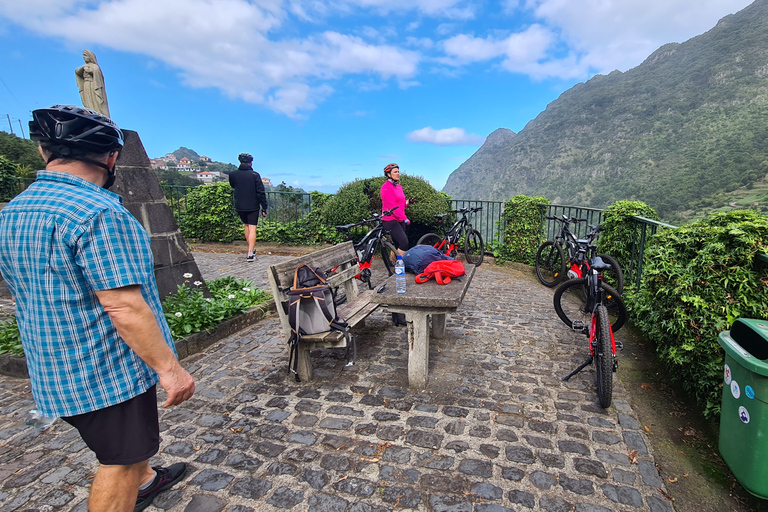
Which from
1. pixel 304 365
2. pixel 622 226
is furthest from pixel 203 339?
pixel 622 226

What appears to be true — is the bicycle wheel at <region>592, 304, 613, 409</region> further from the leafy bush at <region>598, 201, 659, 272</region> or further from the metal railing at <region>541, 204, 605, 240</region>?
the metal railing at <region>541, 204, 605, 240</region>

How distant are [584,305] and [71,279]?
5.40 meters

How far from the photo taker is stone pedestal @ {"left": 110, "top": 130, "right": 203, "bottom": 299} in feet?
16.1

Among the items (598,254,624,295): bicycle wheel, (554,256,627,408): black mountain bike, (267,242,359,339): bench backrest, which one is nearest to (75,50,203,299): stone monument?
(267,242,359,339): bench backrest

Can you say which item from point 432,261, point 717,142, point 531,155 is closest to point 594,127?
point 531,155

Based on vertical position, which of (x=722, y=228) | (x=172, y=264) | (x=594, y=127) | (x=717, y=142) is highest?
(x=594, y=127)

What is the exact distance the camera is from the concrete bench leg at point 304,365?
3.62 meters

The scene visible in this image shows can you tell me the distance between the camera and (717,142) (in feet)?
148

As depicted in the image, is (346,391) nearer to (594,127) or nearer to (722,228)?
(722,228)

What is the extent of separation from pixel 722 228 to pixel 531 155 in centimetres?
8109

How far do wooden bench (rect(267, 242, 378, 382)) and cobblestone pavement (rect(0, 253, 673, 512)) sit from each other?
41cm

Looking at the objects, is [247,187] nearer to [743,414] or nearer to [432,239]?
[432,239]

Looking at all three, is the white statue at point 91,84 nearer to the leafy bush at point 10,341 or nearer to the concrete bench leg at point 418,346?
the leafy bush at point 10,341

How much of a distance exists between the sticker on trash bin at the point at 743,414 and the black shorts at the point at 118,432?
3.13 metres
